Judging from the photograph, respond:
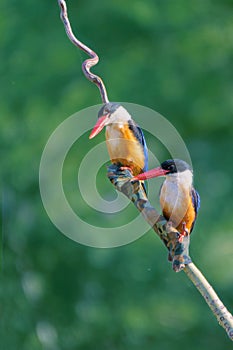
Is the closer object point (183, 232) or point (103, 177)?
point (183, 232)

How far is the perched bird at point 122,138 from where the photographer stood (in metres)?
0.82

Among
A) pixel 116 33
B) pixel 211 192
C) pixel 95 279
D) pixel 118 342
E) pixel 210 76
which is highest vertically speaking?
pixel 116 33

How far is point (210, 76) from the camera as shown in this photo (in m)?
3.08

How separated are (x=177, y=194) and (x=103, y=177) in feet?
6.65

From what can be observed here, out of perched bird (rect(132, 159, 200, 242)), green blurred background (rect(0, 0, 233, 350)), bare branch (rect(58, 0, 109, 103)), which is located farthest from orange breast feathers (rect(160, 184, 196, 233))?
green blurred background (rect(0, 0, 233, 350))

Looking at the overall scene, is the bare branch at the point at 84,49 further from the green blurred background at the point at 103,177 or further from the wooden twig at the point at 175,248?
the green blurred background at the point at 103,177

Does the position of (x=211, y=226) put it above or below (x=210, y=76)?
below

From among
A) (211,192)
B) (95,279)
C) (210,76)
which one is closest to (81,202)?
(95,279)

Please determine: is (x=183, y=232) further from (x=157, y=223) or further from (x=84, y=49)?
(x=84, y=49)

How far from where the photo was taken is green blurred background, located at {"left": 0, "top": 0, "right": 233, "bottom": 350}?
2.94m

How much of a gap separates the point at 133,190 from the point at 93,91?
2.31 meters

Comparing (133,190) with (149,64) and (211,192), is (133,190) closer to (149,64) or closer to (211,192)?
(211,192)

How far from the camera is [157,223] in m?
0.76

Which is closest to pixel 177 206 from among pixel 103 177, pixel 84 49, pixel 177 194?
pixel 177 194
